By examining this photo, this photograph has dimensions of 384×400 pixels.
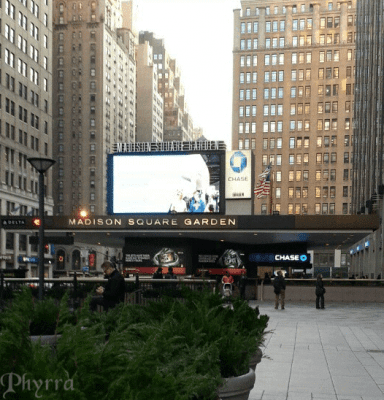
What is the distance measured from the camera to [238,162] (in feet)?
166

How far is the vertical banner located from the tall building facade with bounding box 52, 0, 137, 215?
107m

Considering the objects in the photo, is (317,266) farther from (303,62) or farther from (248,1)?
(248,1)

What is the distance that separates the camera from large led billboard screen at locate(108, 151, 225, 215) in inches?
1984

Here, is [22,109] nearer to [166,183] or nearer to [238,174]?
[166,183]

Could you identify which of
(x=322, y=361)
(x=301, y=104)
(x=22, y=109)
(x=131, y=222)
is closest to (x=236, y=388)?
(x=322, y=361)

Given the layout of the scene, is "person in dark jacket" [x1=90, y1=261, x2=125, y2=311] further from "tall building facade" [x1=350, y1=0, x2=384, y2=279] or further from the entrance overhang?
"tall building facade" [x1=350, y1=0, x2=384, y2=279]

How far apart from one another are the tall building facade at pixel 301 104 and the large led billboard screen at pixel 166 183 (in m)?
92.3

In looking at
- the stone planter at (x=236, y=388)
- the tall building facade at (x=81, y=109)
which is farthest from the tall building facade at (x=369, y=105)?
the tall building facade at (x=81, y=109)

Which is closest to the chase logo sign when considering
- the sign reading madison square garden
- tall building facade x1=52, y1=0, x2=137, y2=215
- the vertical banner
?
the vertical banner

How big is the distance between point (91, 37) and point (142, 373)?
165m

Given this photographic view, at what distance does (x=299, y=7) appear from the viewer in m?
150

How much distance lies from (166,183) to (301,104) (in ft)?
331

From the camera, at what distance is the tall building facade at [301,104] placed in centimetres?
14275

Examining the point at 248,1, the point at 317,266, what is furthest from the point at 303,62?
the point at 317,266
